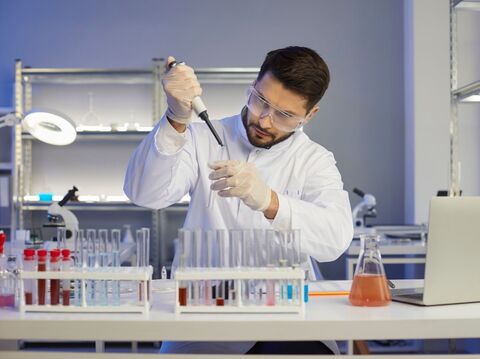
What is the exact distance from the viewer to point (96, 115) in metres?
4.58

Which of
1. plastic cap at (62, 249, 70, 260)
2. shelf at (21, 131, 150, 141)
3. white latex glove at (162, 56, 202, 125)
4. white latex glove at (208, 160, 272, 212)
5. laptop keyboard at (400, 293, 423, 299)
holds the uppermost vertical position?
shelf at (21, 131, 150, 141)

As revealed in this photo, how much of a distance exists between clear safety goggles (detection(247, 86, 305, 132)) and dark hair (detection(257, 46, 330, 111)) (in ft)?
0.28

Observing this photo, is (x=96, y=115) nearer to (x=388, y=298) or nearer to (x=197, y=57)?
(x=197, y=57)

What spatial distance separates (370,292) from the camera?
143cm

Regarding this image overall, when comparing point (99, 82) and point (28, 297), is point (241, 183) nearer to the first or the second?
point (28, 297)

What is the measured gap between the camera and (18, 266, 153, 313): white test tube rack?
134 centimetres

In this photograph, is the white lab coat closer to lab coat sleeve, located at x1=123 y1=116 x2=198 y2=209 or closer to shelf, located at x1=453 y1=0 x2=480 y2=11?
lab coat sleeve, located at x1=123 y1=116 x2=198 y2=209

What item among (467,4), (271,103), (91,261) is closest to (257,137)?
(271,103)

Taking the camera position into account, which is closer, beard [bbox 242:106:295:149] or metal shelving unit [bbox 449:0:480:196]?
beard [bbox 242:106:295:149]

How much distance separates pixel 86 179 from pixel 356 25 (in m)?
2.14

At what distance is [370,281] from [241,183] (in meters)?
0.36

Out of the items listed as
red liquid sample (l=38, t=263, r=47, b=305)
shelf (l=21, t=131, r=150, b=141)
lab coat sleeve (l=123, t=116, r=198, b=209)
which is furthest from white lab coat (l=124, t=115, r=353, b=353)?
shelf (l=21, t=131, r=150, b=141)

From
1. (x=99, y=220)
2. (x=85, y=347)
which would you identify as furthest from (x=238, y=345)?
(x=99, y=220)

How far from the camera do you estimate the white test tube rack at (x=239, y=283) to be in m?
1.32
